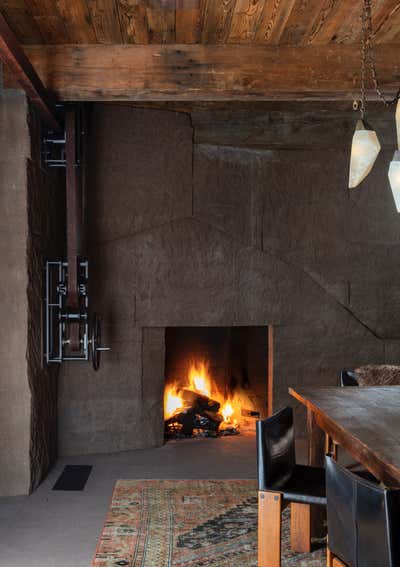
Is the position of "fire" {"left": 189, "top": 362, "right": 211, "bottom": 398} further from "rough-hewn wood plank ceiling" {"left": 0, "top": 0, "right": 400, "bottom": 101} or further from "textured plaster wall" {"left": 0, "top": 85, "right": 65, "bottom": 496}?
"rough-hewn wood plank ceiling" {"left": 0, "top": 0, "right": 400, "bottom": 101}

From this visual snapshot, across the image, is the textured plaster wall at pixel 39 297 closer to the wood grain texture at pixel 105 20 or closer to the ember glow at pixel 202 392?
the wood grain texture at pixel 105 20

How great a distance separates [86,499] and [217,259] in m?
2.29

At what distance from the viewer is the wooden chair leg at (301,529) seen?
303 centimetres

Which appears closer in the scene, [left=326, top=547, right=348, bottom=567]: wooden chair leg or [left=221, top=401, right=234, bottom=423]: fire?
[left=326, top=547, right=348, bottom=567]: wooden chair leg

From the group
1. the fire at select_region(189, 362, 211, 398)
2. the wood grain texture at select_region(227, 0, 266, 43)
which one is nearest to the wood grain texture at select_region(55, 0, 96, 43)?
the wood grain texture at select_region(227, 0, 266, 43)

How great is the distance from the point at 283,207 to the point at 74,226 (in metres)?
1.93

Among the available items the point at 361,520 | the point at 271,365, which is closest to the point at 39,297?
the point at 271,365

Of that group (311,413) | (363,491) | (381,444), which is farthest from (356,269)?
(363,491)

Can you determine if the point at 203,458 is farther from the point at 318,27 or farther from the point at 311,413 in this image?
the point at 318,27

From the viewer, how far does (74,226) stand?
441 cm

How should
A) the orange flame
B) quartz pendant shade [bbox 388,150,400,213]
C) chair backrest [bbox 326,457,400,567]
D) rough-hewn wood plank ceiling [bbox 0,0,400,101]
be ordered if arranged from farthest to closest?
the orange flame → rough-hewn wood plank ceiling [bbox 0,0,400,101] → quartz pendant shade [bbox 388,150,400,213] → chair backrest [bbox 326,457,400,567]

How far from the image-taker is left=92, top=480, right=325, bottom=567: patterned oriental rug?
2963 mm

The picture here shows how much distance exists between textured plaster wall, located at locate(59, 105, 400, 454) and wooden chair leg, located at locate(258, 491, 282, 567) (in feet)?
8.63

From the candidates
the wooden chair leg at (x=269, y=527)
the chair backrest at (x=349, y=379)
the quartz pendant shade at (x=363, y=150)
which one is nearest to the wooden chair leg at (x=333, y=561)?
the wooden chair leg at (x=269, y=527)
